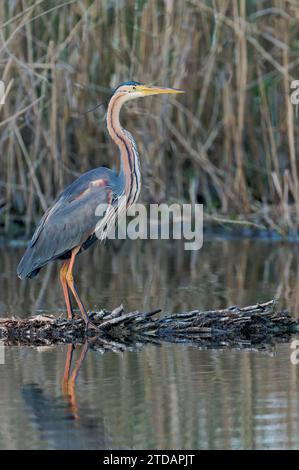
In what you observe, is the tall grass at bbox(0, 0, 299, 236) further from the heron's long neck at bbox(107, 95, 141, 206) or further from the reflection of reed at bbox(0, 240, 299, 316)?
the heron's long neck at bbox(107, 95, 141, 206)

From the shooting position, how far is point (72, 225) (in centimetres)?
838

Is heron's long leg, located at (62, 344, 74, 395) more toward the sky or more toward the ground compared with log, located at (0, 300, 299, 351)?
more toward the ground

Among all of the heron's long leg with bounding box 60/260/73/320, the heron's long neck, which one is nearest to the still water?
the heron's long leg with bounding box 60/260/73/320

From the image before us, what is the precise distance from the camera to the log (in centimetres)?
775

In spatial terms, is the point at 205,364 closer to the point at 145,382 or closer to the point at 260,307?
the point at 145,382

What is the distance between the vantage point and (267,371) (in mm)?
6668

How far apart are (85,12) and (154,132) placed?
1771mm

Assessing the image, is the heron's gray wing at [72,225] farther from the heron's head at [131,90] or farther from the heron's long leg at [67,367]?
the heron's long leg at [67,367]

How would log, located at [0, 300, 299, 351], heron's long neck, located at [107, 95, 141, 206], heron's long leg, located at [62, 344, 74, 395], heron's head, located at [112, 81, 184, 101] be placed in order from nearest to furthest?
heron's long leg, located at [62, 344, 74, 395], log, located at [0, 300, 299, 351], heron's long neck, located at [107, 95, 141, 206], heron's head, located at [112, 81, 184, 101]

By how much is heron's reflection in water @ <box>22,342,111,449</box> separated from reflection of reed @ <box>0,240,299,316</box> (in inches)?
109

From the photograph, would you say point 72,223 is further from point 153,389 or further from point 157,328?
point 153,389

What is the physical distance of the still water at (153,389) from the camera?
527 cm

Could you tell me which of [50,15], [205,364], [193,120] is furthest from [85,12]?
[205,364]

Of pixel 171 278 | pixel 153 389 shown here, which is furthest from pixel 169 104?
pixel 153 389
